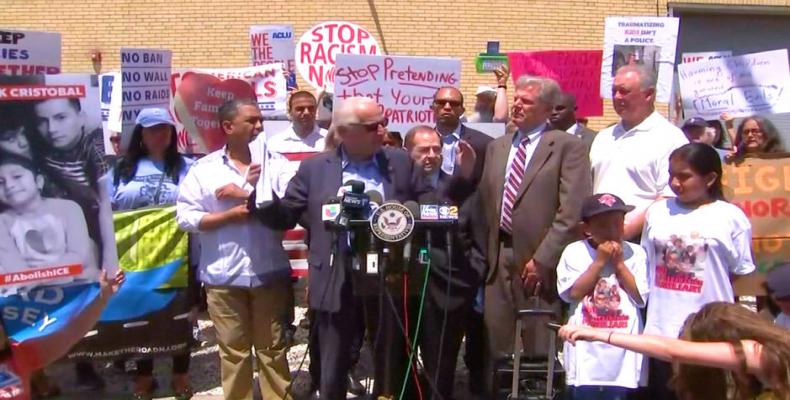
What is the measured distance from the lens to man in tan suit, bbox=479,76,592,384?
4973 millimetres

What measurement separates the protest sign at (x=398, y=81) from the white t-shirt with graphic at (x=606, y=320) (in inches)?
103

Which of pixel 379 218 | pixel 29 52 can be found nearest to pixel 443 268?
pixel 379 218

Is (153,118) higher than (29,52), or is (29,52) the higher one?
(29,52)

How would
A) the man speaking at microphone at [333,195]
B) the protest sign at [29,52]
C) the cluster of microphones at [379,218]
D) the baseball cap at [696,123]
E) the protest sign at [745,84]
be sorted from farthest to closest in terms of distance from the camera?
the baseball cap at [696,123]
the protest sign at [745,84]
the protest sign at [29,52]
the man speaking at microphone at [333,195]
the cluster of microphones at [379,218]

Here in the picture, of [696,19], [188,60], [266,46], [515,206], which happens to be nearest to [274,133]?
[266,46]

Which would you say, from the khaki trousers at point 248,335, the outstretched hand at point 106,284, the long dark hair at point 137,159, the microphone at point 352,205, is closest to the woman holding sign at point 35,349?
the outstretched hand at point 106,284

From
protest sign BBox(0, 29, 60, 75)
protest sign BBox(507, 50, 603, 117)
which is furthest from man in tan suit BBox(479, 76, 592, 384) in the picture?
protest sign BBox(507, 50, 603, 117)

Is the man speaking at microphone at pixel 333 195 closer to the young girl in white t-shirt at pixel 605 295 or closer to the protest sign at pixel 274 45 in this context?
the young girl in white t-shirt at pixel 605 295

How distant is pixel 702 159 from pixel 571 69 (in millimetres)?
4283

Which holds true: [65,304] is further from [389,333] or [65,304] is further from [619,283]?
[619,283]

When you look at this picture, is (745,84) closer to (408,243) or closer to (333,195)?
(333,195)

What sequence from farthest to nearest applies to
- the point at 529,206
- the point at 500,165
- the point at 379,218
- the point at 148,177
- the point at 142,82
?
the point at 142,82
the point at 148,177
the point at 500,165
the point at 529,206
the point at 379,218

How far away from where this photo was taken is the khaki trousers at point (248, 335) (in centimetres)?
537

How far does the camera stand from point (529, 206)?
200 inches
